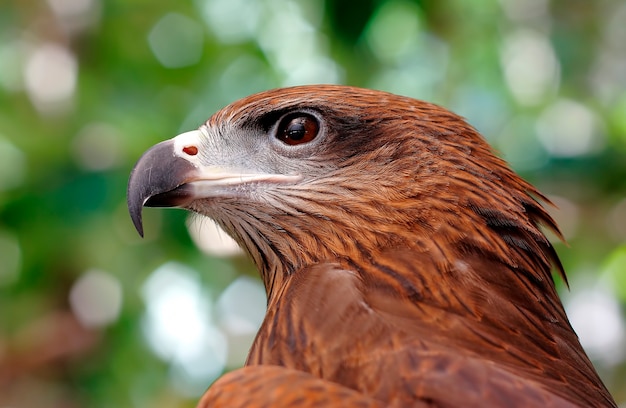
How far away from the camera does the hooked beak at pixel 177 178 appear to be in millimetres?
2266

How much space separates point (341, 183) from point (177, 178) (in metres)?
0.45

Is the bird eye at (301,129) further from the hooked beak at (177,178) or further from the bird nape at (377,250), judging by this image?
the hooked beak at (177,178)

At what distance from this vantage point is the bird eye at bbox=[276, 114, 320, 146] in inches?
91.5

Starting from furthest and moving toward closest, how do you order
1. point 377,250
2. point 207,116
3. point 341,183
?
point 207,116 < point 341,183 < point 377,250

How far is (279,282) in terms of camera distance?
2307 millimetres

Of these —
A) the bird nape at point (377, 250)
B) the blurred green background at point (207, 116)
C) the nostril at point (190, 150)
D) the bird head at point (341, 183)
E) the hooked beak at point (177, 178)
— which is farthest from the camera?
the blurred green background at point (207, 116)

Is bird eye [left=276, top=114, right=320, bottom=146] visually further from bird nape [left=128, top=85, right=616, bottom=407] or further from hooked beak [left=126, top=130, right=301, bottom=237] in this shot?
hooked beak [left=126, top=130, right=301, bottom=237]

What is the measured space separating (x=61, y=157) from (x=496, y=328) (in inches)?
133

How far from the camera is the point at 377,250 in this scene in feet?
6.98

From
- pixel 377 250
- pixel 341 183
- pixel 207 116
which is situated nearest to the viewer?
pixel 377 250

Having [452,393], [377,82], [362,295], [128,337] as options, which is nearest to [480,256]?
[362,295]

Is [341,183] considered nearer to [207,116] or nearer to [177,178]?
[177,178]

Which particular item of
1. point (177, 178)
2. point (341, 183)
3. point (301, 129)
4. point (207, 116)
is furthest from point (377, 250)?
point (207, 116)

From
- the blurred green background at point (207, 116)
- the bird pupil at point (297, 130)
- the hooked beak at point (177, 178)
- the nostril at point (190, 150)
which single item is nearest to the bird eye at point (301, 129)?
the bird pupil at point (297, 130)
